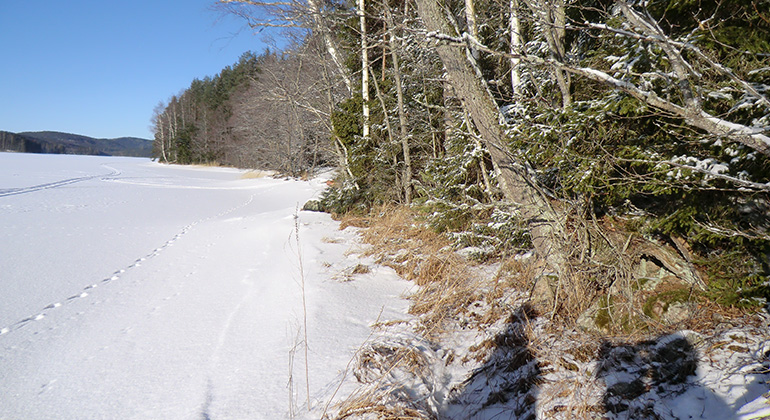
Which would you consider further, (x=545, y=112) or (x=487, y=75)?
(x=487, y=75)

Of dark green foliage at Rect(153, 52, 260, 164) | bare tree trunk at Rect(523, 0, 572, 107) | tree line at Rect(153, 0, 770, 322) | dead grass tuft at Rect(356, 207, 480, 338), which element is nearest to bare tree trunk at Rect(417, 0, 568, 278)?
tree line at Rect(153, 0, 770, 322)

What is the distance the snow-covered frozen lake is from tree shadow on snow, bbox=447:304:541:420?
3.18 feet

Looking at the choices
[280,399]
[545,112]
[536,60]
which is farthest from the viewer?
[545,112]

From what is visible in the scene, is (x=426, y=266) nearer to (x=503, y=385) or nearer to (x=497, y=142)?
(x=497, y=142)

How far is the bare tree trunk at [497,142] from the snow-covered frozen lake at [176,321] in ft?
5.63

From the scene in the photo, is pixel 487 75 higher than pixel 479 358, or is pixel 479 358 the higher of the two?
pixel 487 75

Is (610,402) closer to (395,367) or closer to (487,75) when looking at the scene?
(395,367)

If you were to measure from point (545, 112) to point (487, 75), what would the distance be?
4427 millimetres

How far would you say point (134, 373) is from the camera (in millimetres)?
2748

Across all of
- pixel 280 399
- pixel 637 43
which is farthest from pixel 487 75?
pixel 280 399

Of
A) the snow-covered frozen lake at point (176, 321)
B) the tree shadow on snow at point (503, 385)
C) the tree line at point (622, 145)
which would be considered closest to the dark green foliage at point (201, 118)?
the snow-covered frozen lake at point (176, 321)

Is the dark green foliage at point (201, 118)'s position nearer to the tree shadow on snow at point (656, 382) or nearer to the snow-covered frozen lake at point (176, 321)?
the snow-covered frozen lake at point (176, 321)

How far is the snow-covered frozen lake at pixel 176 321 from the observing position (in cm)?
248

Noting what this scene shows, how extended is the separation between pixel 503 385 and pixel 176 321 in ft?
10.4
